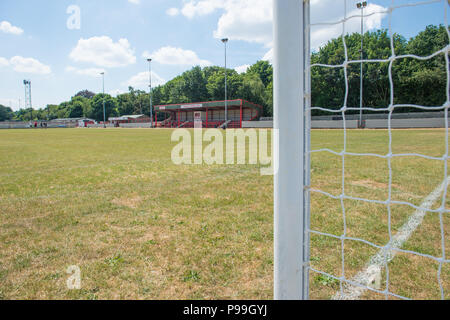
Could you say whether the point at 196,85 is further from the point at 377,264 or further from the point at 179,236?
the point at 377,264

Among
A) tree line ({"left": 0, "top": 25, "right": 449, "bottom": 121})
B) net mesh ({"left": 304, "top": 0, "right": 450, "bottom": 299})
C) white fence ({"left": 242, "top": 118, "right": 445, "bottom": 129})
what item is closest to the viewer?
net mesh ({"left": 304, "top": 0, "right": 450, "bottom": 299})

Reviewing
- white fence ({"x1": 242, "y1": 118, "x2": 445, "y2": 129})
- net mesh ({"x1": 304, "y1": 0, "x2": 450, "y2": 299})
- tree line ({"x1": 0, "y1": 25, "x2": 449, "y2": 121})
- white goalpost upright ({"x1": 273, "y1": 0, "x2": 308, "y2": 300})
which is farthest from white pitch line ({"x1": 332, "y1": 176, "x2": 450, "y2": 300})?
white fence ({"x1": 242, "y1": 118, "x2": 445, "y2": 129})

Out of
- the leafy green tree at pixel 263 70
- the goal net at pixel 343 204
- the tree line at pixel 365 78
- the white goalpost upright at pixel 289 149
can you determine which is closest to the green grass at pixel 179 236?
the goal net at pixel 343 204

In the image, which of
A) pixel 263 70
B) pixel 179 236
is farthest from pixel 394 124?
pixel 263 70

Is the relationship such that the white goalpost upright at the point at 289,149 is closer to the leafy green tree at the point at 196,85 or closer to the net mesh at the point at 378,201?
the net mesh at the point at 378,201

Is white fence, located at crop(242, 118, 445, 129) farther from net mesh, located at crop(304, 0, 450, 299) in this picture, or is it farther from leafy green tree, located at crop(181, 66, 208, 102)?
leafy green tree, located at crop(181, 66, 208, 102)

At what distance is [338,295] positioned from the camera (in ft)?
6.13

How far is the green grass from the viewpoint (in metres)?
1.97

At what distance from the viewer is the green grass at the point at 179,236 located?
1.97 metres

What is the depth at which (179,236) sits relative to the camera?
279 cm

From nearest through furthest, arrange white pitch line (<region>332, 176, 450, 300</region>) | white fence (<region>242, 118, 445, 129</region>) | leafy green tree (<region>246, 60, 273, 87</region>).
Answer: white pitch line (<region>332, 176, 450, 300</region>) < white fence (<region>242, 118, 445, 129</region>) < leafy green tree (<region>246, 60, 273, 87</region>)
